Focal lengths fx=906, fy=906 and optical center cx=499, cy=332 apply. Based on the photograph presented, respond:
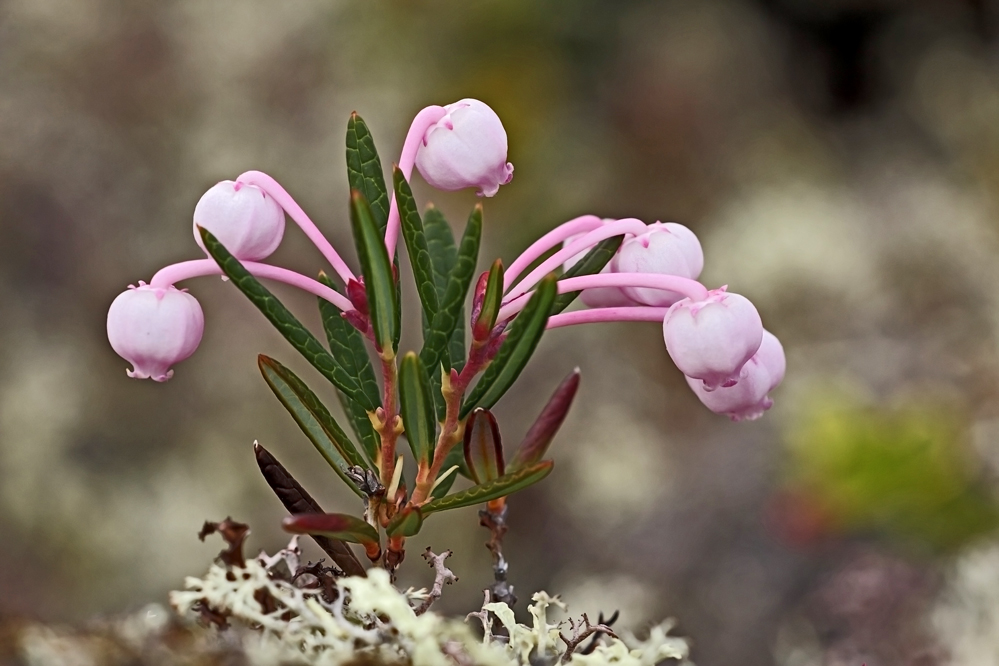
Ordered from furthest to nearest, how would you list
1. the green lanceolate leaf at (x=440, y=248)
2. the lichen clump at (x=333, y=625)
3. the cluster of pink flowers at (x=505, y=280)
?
the green lanceolate leaf at (x=440, y=248), the cluster of pink flowers at (x=505, y=280), the lichen clump at (x=333, y=625)

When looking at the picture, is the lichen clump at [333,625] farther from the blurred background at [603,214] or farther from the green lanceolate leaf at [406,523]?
the blurred background at [603,214]

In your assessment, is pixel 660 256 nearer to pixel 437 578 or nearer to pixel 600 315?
pixel 600 315

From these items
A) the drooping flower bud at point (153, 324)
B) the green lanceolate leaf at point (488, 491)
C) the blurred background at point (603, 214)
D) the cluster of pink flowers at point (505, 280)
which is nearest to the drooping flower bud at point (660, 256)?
the cluster of pink flowers at point (505, 280)

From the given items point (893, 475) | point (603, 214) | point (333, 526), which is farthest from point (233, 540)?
point (603, 214)

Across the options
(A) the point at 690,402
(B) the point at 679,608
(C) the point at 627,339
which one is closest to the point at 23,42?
(C) the point at 627,339

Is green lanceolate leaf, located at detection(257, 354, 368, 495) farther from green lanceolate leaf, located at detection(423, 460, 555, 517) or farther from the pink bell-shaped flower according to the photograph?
the pink bell-shaped flower

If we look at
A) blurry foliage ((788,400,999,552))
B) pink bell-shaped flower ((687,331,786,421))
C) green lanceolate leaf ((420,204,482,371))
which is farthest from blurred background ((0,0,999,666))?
green lanceolate leaf ((420,204,482,371))

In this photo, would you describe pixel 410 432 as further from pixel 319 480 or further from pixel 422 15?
pixel 422 15
